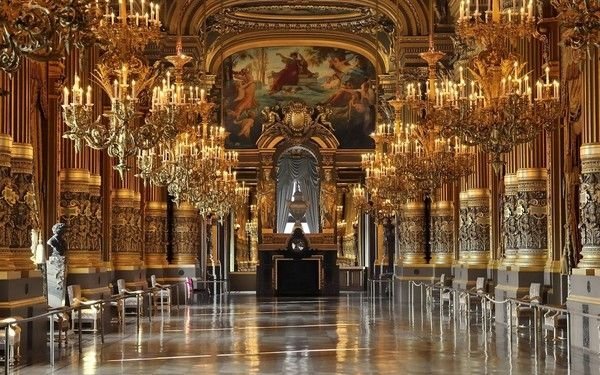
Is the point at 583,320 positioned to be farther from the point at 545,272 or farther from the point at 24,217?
the point at 24,217

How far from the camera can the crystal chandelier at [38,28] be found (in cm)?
1034

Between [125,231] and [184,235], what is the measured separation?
7880 millimetres

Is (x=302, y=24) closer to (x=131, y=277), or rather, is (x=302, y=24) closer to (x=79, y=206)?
(x=131, y=277)

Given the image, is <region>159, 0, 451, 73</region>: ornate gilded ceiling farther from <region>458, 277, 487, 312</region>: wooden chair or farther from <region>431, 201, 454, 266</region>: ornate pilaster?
<region>458, 277, 487, 312</region>: wooden chair

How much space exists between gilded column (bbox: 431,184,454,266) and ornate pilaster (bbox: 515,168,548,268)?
12.0 m

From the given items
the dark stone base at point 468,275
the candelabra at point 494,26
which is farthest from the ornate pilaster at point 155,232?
the candelabra at point 494,26

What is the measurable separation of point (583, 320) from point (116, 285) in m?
15.5

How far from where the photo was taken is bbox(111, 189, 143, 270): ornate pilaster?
110 feet

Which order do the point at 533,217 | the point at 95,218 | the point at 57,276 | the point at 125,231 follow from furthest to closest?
1. the point at 125,231
2. the point at 95,218
3. the point at 533,217
4. the point at 57,276

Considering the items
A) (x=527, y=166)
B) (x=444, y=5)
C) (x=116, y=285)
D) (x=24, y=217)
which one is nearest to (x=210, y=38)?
(x=444, y=5)

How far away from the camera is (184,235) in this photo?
41500 millimetres

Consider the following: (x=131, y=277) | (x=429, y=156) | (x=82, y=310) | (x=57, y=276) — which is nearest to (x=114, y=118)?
(x=57, y=276)

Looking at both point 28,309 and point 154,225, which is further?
point 154,225

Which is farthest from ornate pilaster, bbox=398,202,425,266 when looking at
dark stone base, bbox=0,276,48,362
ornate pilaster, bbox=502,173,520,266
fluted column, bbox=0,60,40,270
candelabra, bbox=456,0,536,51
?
candelabra, bbox=456,0,536,51
